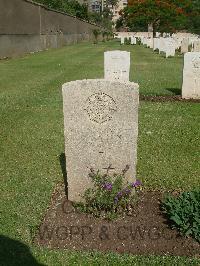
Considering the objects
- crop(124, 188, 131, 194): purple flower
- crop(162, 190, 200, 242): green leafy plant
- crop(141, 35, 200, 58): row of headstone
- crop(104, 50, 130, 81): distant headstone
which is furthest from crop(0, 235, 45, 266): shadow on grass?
crop(141, 35, 200, 58): row of headstone

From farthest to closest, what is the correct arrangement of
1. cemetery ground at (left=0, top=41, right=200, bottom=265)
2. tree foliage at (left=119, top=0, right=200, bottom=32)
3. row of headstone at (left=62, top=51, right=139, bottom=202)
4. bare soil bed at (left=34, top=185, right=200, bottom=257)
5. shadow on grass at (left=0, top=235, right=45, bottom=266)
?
tree foliage at (left=119, top=0, right=200, bottom=32) → row of headstone at (left=62, top=51, right=139, bottom=202) → bare soil bed at (left=34, top=185, right=200, bottom=257) → cemetery ground at (left=0, top=41, right=200, bottom=265) → shadow on grass at (left=0, top=235, right=45, bottom=266)

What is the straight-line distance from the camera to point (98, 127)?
422 centimetres

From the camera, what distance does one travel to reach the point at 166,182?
516cm

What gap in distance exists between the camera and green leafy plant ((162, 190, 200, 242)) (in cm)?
387

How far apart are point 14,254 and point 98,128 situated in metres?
1.56

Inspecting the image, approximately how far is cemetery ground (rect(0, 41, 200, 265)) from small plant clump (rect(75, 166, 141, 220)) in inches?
22.5

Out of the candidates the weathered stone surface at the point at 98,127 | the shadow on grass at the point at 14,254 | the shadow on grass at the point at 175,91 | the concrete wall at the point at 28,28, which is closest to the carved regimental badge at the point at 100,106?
the weathered stone surface at the point at 98,127

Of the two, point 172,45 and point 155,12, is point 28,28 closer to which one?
point 172,45

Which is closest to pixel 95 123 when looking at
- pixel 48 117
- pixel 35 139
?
pixel 35 139

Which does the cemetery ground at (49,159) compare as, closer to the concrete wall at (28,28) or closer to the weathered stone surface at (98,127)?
the weathered stone surface at (98,127)

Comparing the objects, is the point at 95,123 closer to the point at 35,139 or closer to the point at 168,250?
the point at 168,250

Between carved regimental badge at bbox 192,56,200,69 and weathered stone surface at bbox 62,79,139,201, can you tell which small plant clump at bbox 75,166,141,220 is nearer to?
weathered stone surface at bbox 62,79,139,201

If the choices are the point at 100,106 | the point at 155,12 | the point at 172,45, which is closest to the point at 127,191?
the point at 100,106

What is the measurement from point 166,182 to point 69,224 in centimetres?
162
